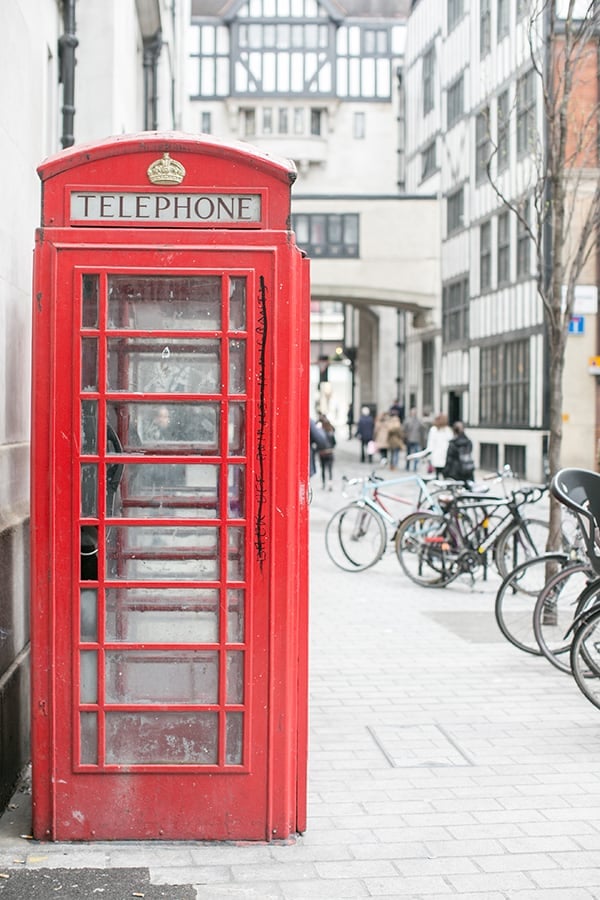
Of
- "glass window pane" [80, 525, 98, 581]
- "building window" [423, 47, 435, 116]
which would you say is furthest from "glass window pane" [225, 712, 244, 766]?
"building window" [423, 47, 435, 116]

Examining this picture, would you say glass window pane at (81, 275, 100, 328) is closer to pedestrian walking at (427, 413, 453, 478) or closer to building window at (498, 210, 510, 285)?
pedestrian walking at (427, 413, 453, 478)

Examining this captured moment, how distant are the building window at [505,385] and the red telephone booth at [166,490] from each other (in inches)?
993

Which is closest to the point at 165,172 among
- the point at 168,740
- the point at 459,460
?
the point at 168,740

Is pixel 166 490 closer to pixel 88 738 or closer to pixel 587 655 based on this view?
pixel 88 738

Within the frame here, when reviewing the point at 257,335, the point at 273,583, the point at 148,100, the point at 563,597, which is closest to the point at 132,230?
the point at 257,335

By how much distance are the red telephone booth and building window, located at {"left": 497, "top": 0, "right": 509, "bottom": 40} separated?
2730 cm

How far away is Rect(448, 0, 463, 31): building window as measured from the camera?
35.3 meters

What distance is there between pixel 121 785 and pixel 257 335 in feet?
5.71

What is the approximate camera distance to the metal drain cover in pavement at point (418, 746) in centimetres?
587

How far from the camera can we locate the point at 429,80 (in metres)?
40.0

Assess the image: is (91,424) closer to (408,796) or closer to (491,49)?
(408,796)

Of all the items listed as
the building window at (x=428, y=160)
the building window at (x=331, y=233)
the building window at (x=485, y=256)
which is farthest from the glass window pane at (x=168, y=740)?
the building window at (x=428, y=160)

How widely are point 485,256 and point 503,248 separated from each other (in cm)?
152

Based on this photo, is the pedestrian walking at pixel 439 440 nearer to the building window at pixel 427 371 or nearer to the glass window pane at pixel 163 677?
the building window at pixel 427 371
